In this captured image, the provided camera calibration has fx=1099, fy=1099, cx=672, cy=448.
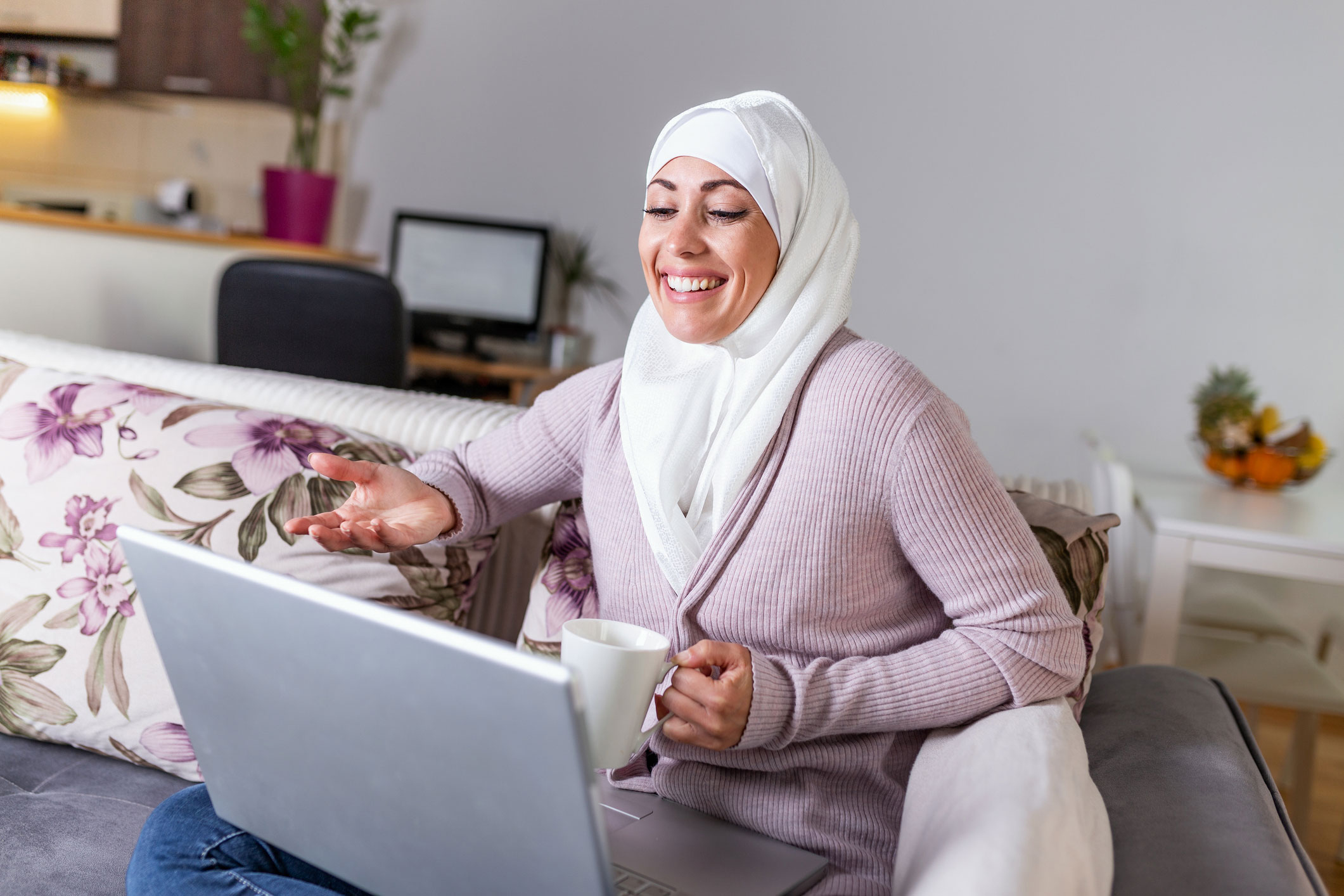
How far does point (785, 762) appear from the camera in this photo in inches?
41.9

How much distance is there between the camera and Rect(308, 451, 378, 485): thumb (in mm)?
1112

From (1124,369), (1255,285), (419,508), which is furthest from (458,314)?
(419,508)

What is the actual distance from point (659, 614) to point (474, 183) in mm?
3713

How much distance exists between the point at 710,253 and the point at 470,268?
337 centimetres

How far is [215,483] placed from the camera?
1.30 metres

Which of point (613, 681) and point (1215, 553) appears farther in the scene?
point (1215, 553)

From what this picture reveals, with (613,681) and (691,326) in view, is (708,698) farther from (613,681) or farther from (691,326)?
(691,326)

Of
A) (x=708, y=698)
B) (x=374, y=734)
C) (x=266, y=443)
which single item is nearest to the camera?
(x=374, y=734)

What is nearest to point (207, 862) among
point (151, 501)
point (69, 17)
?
point (151, 501)

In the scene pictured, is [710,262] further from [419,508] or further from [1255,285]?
[1255,285]

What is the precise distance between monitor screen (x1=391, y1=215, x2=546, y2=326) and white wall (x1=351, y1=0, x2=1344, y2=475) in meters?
0.39

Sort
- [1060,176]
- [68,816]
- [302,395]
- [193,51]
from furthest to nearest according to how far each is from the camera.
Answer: [193,51] < [1060,176] < [302,395] < [68,816]

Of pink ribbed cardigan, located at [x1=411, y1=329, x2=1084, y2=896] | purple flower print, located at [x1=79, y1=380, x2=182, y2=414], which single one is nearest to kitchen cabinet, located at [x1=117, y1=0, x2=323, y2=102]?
purple flower print, located at [x1=79, y1=380, x2=182, y2=414]

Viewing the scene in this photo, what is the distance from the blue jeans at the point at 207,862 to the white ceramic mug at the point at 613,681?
277 mm
